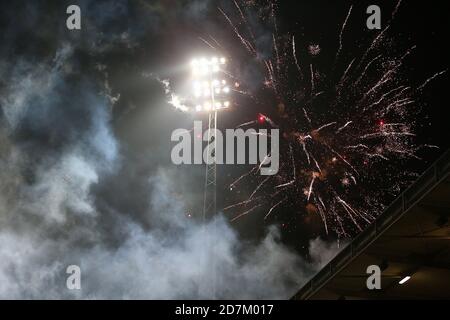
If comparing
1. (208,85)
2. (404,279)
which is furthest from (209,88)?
(404,279)

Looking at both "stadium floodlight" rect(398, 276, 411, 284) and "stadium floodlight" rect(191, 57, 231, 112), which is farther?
"stadium floodlight" rect(191, 57, 231, 112)

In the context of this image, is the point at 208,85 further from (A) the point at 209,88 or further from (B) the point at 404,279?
(B) the point at 404,279

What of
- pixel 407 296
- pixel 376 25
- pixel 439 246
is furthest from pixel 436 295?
pixel 376 25

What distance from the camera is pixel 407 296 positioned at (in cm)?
2108

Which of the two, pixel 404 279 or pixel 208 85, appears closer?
pixel 404 279

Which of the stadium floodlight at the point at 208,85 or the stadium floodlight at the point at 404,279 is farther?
the stadium floodlight at the point at 208,85

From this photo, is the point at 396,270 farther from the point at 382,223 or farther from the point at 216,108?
the point at 216,108

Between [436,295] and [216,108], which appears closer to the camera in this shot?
[436,295]

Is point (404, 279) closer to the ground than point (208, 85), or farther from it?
closer to the ground

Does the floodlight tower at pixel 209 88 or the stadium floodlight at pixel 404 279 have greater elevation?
the floodlight tower at pixel 209 88

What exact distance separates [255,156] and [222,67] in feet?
14.0

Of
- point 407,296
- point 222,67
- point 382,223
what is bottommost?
point 407,296

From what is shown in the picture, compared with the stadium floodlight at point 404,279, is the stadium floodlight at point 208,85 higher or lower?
higher

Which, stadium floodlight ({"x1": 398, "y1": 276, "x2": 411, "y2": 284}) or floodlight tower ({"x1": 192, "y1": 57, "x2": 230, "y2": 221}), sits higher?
floodlight tower ({"x1": 192, "y1": 57, "x2": 230, "y2": 221})
